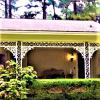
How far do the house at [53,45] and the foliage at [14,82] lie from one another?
2694mm

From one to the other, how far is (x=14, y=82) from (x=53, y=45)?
6.26 meters

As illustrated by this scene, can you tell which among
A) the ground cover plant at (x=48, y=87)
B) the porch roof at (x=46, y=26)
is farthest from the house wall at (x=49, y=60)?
the ground cover plant at (x=48, y=87)

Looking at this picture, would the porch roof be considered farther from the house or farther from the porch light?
the porch light

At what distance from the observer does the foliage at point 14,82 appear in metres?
14.9

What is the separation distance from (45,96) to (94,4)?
91.9 ft

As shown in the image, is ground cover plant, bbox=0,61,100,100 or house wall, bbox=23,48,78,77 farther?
house wall, bbox=23,48,78,77

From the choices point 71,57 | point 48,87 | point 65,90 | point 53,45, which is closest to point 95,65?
point 71,57

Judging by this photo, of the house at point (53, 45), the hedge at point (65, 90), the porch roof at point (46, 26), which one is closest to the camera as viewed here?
the hedge at point (65, 90)

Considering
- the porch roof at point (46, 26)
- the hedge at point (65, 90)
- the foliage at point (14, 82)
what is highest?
the porch roof at point (46, 26)

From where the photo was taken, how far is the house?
2069cm

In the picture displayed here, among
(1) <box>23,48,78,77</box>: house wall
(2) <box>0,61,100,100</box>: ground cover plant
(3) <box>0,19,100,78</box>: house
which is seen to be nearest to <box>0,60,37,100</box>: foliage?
(2) <box>0,61,100,100</box>: ground cover plant

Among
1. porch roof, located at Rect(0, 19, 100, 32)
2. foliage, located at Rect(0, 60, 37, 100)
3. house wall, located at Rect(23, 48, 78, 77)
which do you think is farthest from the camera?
house wall, located at Rect(23, 48, 78, 77)

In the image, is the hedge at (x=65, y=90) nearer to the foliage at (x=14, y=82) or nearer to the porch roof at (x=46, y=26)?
the foliage at (x=14, y=82)

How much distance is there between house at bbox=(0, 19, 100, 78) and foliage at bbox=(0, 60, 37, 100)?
8.84 feet
